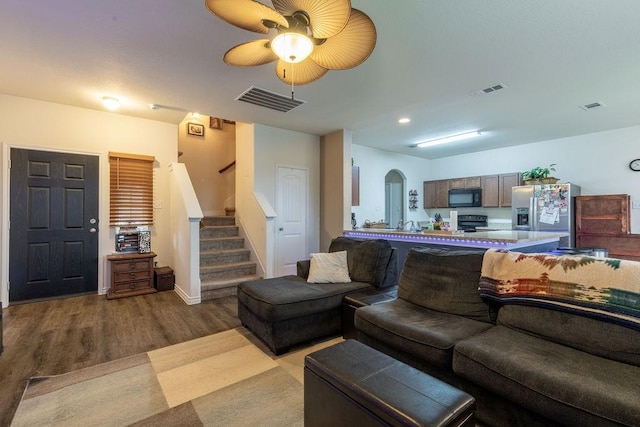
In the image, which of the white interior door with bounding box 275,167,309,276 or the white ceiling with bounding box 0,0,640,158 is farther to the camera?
the white interior door with bounding box 275,167,309,276

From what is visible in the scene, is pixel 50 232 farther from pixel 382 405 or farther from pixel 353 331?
pixel 382 405

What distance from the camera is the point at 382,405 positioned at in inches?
46.5

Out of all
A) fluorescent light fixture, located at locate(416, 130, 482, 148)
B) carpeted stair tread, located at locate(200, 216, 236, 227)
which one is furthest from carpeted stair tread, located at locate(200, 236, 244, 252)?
fluorescent light fixture, located at locate(416, 130, 482, 148)

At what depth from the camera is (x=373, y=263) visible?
10.3ft

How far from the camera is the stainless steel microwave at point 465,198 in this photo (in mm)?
6598

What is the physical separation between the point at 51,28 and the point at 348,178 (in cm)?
401

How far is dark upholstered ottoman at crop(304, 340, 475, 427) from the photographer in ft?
3.75

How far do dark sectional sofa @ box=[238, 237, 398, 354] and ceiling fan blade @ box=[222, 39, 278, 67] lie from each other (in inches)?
74.1

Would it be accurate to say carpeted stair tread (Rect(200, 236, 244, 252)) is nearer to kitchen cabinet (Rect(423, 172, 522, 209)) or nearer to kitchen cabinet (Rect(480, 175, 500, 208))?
kitchen cabinet (Rect(423, 172, 522, 209))

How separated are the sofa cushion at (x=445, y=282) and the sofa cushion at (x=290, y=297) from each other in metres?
0.61

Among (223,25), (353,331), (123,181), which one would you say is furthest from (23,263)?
(353,331)

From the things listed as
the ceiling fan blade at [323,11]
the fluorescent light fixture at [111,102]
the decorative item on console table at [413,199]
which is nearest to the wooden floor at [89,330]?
the fluorescent light fixture at [111,102]

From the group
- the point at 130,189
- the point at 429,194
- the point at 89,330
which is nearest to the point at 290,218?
the point at 130,189

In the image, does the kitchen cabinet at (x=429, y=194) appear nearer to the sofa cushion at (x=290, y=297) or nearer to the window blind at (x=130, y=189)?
the sofa cushion at (x=290, y=297)
